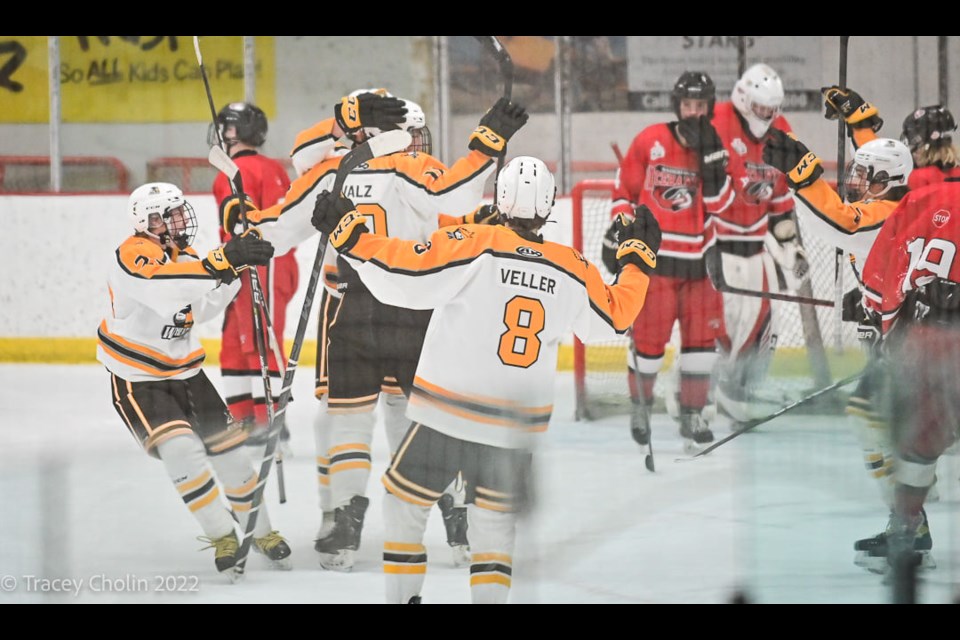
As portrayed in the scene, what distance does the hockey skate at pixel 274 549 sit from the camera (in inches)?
124

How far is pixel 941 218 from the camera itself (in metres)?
3.26

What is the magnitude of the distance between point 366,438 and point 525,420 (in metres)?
0.57

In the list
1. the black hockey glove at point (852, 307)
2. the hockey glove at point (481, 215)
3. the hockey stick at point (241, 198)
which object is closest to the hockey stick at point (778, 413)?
the black hockey glove at point (852, 307)

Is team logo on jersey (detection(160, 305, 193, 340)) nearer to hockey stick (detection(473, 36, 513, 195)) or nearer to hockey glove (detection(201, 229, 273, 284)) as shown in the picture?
hockey glove (detection(201, 229, 273, 284))

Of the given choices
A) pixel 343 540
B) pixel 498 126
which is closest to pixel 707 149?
pixel 498 126

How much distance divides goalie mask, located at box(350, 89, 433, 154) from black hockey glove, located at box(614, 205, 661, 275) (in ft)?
1.83

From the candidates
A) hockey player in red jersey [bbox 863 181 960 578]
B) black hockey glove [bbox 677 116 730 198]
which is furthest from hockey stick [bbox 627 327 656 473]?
hockey player in red jersey [bbox 863 181 960 578]

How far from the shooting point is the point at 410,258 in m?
2.79

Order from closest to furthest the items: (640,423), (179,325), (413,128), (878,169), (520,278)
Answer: (520,278) < (179,325) < (413,128) < (878,169) < (640,423)

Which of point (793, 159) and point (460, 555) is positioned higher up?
point (793, 159)

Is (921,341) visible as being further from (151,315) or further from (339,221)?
(151,315)

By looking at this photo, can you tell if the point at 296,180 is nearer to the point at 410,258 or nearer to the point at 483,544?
the point at 410,258

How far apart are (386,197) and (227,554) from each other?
0.84 metres

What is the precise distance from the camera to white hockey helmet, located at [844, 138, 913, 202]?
3.36m
